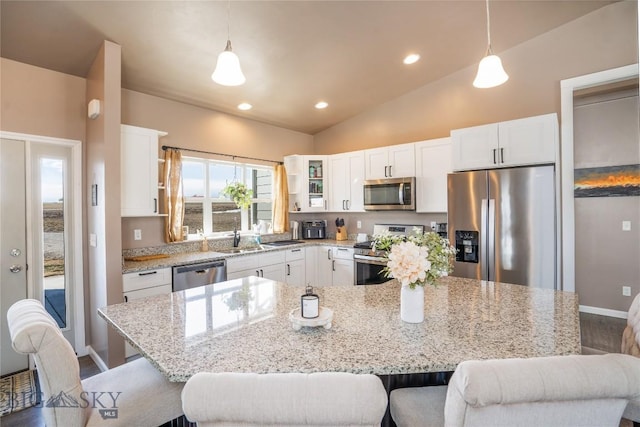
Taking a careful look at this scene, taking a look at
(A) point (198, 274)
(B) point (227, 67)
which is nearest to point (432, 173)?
(B) point (227, 67)

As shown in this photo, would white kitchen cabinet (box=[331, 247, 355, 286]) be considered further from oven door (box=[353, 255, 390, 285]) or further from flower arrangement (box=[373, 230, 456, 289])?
flower arrangement (box=[373, 230, 456, 289])

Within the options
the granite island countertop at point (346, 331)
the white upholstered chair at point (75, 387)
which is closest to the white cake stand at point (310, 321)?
the granite island countertop at point (346, 331)

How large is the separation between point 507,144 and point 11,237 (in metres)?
4.78

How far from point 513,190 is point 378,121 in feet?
7.98

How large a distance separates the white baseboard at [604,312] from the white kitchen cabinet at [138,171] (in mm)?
5472

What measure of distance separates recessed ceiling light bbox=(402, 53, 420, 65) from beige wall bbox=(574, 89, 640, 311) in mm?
2377

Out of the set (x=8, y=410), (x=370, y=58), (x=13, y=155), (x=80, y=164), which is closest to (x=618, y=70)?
(x=370, y=58)

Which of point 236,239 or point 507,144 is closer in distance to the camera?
point 507,144

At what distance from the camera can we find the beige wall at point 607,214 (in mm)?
3812

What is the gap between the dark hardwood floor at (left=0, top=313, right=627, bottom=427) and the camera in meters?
2.12

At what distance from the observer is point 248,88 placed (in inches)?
144

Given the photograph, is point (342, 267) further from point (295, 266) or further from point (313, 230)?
point (313, 230)

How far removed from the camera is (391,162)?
170 inches

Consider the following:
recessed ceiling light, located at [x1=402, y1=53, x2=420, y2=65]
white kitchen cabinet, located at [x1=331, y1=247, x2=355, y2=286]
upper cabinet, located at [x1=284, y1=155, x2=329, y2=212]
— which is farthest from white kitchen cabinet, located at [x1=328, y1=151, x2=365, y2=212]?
recessed ceiling light, located at [x1=402, y1=53, x2=420, y2=65]
